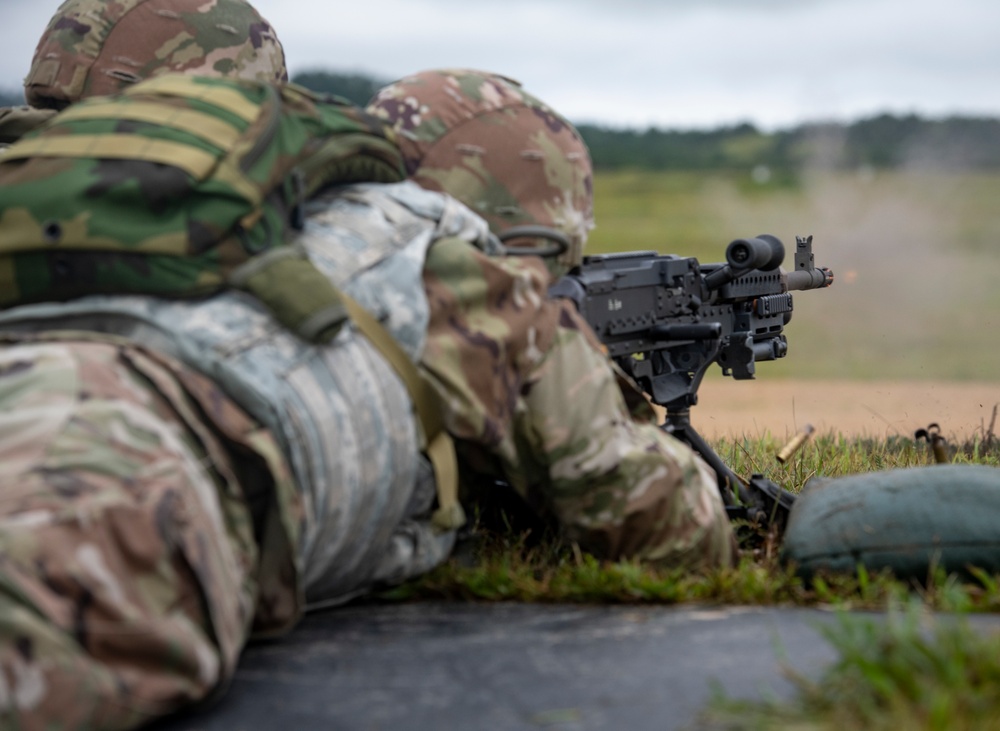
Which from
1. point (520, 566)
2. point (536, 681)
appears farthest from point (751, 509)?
point (536, 681)

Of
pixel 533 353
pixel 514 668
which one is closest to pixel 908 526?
pixel 533 353

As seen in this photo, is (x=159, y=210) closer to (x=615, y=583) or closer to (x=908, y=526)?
(x=615, y=583)

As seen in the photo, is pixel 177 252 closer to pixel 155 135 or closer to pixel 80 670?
pixel 155 135

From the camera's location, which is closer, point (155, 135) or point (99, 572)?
point (99, 572)

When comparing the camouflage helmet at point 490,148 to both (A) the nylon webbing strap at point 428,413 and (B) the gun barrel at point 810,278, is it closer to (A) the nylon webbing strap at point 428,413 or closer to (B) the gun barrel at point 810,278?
(A) the nylon webbing strap at point 428,413

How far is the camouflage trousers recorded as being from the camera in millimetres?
2027

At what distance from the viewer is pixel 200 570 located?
225 centimetres

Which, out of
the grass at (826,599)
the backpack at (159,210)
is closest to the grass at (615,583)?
the grass at (826,599)

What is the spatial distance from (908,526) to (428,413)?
1165 mm

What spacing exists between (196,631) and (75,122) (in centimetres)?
116

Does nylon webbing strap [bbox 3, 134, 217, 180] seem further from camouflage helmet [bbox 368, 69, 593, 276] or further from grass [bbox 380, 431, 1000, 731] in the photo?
grass [bbox 380, 431, 1000, 731]

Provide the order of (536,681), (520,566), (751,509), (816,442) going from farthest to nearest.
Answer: (816,442) < (751,509) < (520,566) < (536,681)

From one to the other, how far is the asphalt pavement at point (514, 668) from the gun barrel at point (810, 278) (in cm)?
314

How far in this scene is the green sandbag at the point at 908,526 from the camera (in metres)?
3.14
